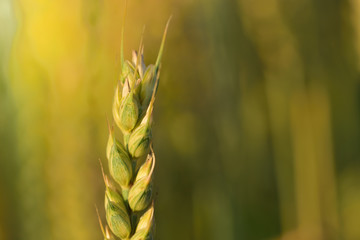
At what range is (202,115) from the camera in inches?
30.7

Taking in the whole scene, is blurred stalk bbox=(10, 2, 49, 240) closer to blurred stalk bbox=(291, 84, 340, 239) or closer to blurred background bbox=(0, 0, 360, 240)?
blurred background bbox=(0, 0, 360, 240)

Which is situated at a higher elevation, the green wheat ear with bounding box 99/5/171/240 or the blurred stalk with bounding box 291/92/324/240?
the green wheat ear with bounding box 99/5/171/240

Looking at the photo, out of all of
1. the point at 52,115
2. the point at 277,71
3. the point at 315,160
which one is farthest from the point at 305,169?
the point at 52,115

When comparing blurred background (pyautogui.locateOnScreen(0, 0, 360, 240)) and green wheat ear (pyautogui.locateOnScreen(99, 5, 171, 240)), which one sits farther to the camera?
blurred background (pyautogui.locateOnScreen(0, 0, 360, 240))

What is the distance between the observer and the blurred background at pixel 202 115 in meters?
0.74

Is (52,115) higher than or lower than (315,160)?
higher

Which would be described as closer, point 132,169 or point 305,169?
point 132,169

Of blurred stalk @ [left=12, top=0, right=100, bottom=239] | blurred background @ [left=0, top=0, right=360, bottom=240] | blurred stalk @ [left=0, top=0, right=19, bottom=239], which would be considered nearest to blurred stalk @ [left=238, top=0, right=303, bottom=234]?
blurred background @ [left=0, top=0, right=360, bottom=240]

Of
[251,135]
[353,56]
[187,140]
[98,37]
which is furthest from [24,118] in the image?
[353,56]

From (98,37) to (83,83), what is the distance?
88 mm

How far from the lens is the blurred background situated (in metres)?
0.74

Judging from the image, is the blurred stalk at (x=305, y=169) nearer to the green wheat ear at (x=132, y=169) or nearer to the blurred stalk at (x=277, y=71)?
the blurred stalk at (x=277, y=71)

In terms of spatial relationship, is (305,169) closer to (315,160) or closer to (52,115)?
(315,160)

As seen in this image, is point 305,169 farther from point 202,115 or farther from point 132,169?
point 132,169
